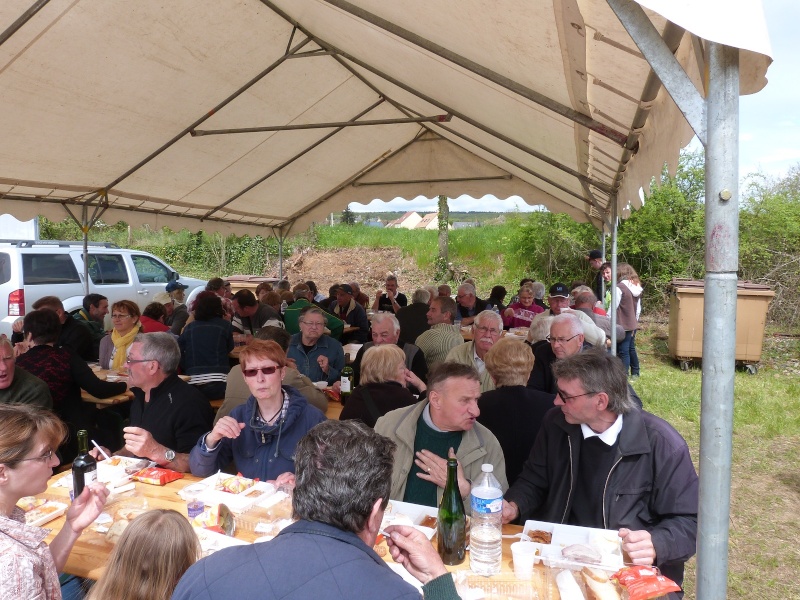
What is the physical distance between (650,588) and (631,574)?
10cm

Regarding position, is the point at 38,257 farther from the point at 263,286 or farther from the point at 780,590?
the point at 780,590

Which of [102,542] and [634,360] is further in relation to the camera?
[634,360]

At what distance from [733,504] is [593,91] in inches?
134

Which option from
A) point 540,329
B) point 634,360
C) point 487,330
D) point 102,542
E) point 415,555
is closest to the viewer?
point 415,555

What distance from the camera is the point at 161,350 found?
321cm

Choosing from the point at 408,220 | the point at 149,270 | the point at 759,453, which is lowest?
the point at 759,453

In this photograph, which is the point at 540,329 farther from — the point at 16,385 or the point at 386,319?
the point at 16,385

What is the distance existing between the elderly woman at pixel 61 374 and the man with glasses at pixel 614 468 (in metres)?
3.32

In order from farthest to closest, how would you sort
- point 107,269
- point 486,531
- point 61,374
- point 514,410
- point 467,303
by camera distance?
point 107,269
point 467,303
point 61,374
point 514,410
point 486,531

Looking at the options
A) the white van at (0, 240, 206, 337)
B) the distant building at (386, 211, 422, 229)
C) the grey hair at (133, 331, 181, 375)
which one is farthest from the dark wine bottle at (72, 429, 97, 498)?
the distant building at (386, 211, 422, 229)

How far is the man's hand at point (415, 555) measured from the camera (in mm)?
1538

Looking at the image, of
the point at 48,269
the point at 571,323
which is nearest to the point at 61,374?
the point at 571,323

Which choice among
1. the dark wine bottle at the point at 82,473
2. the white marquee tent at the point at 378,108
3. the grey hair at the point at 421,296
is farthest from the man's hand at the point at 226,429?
the grey hair at the point at 421,296

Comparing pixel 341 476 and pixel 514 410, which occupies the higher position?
pixel 341 476
